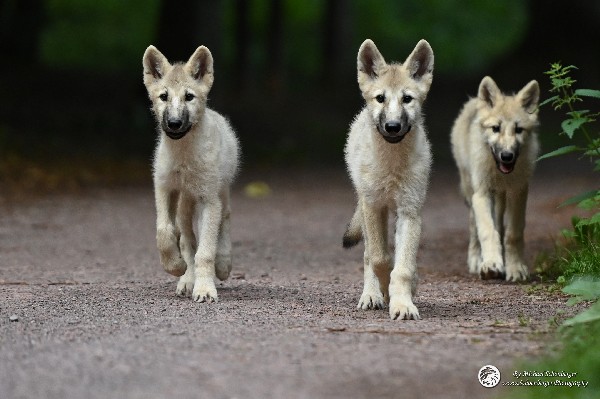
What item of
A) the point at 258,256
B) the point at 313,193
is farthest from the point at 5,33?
the point at 258,256

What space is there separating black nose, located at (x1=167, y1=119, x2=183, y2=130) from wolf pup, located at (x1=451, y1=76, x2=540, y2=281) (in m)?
2.94

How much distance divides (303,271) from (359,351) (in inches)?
175

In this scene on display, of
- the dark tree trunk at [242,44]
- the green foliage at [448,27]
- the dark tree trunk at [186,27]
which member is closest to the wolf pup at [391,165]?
the dark tree trunk at [186,27]

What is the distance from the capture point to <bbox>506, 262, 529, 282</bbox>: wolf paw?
962cm

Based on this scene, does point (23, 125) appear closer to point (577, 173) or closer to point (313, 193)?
point (313, 193)

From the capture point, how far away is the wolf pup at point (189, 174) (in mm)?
8430

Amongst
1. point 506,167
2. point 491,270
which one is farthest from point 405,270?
point 506,167


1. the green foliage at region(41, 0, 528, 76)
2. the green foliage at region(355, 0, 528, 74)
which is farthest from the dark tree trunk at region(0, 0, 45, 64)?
the green foliage at region(355, 0, 528, 74)

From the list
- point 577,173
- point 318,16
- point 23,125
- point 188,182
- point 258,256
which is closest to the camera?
point 188,182

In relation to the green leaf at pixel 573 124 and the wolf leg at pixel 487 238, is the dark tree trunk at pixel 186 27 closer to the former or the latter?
the wolf leg at pixel 487 238

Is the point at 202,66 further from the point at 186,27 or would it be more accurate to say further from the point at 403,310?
the point at 186,27

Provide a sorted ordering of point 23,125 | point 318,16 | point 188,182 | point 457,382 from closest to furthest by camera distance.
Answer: point 457,382 < point 188,182 < point 23,125 < point 318,16

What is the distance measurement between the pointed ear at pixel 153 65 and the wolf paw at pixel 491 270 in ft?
10.5

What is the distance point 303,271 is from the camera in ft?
34.2
